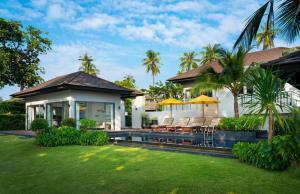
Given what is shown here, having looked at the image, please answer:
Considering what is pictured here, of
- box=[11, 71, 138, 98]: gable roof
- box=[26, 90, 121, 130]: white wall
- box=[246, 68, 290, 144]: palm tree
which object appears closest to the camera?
box=[246, 68, 290, 144]: palm tree

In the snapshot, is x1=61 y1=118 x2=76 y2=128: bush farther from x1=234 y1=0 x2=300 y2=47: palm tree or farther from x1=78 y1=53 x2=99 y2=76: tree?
x1=78 y1=53 x2=99 y2=76: tree

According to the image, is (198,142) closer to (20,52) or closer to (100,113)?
(100,113)

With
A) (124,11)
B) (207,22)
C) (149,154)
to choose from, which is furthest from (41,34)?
(149,154)

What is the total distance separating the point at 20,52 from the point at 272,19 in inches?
1236

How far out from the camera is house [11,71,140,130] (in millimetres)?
19719

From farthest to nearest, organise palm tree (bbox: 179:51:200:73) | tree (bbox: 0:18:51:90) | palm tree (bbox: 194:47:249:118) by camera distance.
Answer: palm tree (bbox: 179:51:200:73) → tree (bbox: 0:18:51:90) → palm tree (bbox: 194:47:249:118)

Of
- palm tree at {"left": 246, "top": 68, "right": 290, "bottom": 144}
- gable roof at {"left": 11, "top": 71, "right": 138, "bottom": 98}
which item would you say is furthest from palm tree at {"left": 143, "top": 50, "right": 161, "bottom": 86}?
palm tree at {"left": 246, "top": 68, "right": 290, "bottom": 144}

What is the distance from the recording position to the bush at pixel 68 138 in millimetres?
12344

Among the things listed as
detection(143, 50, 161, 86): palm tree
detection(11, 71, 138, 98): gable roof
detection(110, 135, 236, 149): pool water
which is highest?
detection(143, 50, 161, 86): palm tree

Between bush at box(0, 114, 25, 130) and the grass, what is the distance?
1999cm

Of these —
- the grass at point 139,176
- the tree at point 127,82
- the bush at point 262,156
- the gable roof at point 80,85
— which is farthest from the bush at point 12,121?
the bush at point 262,156

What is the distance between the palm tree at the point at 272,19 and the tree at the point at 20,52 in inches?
1113

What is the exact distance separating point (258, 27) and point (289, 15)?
1.93ft

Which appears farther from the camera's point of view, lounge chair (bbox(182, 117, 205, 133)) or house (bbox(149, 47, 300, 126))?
house (bbox(149, 47, 300, 126))
